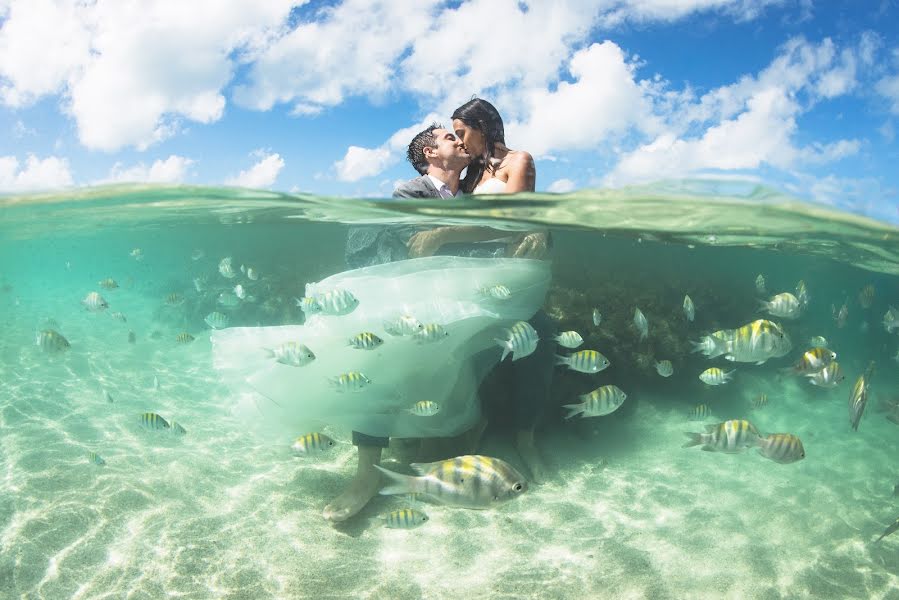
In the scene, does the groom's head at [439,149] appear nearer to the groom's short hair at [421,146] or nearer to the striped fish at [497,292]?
the groom's short hair at [421,146]

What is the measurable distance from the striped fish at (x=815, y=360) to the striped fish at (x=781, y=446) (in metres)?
1.61

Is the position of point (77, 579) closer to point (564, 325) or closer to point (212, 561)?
point (212, 561)

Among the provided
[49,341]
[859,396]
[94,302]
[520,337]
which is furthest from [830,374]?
[94,302]

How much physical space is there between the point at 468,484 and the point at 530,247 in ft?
19.4

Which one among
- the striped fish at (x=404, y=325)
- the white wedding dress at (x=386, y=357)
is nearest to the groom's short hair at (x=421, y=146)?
the white wedding dress at (x=386, y=357)

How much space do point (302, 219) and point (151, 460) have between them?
9498mm

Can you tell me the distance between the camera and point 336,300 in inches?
245

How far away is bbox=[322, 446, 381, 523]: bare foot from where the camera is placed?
20.0 ft

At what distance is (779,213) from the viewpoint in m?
10.6

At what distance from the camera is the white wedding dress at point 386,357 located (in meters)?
6.47

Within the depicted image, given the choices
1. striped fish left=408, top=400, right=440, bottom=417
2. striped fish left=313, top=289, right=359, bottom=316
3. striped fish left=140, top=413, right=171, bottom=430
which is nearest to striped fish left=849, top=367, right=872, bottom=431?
striped fish left=408, top=400, right=440, bottom=417

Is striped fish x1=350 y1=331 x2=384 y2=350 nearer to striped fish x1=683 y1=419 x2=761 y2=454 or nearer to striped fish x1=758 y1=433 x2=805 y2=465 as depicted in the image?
striped fish x1=683 y1=419 x2=761 y2=454

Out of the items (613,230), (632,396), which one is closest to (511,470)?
(632,396)

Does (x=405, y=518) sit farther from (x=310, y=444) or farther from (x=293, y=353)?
(x=293, y=353)
